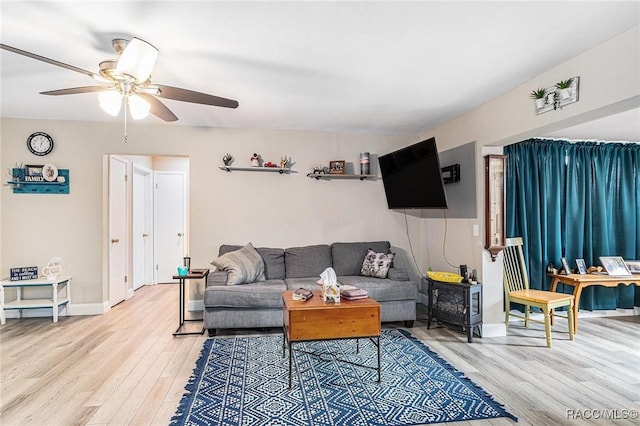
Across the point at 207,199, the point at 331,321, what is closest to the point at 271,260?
the point at 207,199

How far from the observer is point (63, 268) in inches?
171

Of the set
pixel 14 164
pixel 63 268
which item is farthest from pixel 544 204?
pixel 14 164

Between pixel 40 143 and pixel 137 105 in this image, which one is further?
pixel 40 143

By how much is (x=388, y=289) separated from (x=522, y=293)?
4.67ft

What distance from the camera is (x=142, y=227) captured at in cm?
627

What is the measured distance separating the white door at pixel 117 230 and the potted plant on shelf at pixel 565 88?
502 cm

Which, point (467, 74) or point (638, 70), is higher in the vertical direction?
point (467, 74)

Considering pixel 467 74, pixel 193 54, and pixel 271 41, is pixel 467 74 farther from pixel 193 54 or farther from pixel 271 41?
pixel 193 54

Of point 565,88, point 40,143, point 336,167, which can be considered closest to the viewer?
point 565,88

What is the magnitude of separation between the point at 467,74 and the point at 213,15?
2.06 meters

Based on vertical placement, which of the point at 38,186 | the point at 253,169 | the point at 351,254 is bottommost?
the point at 351,254

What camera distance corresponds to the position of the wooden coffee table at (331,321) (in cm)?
257

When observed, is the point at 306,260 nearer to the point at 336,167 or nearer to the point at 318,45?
the point at 336,167

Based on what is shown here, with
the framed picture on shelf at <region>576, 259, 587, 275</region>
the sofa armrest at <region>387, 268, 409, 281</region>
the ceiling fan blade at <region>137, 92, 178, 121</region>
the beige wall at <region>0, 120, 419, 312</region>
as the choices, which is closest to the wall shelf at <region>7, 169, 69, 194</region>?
the beige wall at <region>0, 120, 419, 312</region>
